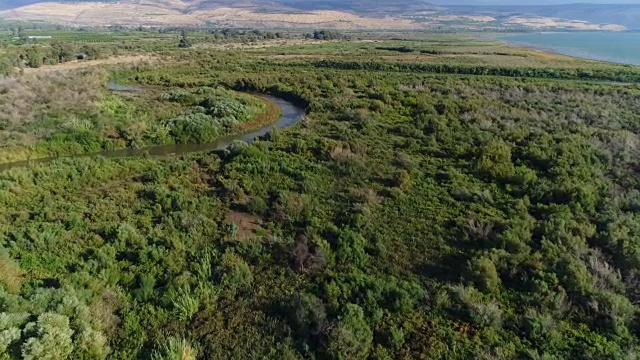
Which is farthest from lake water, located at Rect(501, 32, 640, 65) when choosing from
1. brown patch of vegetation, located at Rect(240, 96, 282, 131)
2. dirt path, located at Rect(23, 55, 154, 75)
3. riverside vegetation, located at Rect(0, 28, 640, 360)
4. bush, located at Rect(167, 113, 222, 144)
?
dirt path, located at Rect(23, 55, 154, 75)

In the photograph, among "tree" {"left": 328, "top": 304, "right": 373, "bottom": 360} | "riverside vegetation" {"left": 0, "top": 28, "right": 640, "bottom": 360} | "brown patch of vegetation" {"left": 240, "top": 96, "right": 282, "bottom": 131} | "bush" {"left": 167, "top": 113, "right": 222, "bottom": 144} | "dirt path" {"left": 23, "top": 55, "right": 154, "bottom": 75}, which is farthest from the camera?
"dirt path" {"left": 23, "top": 55, "right": 154, "bottom": 75}

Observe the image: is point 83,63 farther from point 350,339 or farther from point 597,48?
point 597,48

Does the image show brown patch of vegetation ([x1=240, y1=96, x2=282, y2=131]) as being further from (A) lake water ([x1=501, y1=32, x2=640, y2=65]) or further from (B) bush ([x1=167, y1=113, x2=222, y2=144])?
(A) lake water ([x1=501, y1=32, x2=640, y2=65])

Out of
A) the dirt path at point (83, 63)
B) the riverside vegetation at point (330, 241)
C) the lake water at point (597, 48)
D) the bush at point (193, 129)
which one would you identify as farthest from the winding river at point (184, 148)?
the lake water at point (597, 48)

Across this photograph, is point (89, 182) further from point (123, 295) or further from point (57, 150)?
point (123, 295)

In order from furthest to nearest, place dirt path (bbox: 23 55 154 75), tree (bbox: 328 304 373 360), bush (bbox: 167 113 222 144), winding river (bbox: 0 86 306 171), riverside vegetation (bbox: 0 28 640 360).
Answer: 1. dirt path (bbox: 23 55 154 75)
2. bush (bbox: 167 113 222 144)
3. winding river (bbox: 0 86 306 171)
4. riverside vegetation (bbox: 0 28 640 360)
5. tree (bbox: 328 304 373 360)

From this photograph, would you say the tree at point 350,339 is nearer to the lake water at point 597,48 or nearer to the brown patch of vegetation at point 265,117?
the brown patch of vegetation at point 265,117

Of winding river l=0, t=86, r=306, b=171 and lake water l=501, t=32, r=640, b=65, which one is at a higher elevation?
lake water l=501, t=32, r=640, b=65

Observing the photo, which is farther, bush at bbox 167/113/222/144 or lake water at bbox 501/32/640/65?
lake water at bbox 501/32/640/65

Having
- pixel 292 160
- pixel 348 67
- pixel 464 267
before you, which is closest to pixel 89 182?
pixel 292 160

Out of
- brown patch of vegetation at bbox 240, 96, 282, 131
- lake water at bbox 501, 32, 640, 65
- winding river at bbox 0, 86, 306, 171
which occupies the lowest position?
winding river at bbox 0, 86, 306, 171
